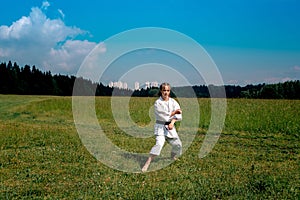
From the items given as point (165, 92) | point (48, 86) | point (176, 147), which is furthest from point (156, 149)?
point (48, 86)

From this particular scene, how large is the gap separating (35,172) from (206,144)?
308 inches

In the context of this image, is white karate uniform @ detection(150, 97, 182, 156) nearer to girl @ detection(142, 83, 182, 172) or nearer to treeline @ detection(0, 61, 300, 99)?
girl @ detection(142, 83, 182, 172)

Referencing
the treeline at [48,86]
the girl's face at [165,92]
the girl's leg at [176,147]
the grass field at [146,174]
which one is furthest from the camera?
the treeline at [48,86]

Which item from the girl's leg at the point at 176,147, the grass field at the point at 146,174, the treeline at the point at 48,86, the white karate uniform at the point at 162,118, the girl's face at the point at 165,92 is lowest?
the grass field at the point at 146,174

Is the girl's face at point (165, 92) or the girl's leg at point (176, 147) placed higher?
the girl's face at point (165, 92)

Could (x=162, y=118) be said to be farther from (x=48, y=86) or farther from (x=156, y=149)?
(x=48, y=86)

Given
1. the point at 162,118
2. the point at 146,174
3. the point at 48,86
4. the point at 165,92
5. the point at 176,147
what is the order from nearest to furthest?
the point at 146,174, the point at 165,92, the point at 162,118, the point at 176,147, the point at 48,86

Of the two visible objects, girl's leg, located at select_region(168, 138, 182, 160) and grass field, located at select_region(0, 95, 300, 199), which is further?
girl's leg, located at select_region(168, 138, 182, 160)

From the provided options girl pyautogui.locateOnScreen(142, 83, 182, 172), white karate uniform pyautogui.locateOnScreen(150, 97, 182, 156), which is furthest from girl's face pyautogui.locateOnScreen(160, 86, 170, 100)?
white karate uniform pyautogui.locateOnScreen(150, 97, 182, 156)

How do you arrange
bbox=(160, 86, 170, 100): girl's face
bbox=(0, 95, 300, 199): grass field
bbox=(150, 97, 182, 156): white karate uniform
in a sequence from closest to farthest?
bbox=(0, 95, 300, 199): grass field
bbox=(160, 86, 170, 100): girl's face
bbox=(150, 97, 182, 156): white karate uniform

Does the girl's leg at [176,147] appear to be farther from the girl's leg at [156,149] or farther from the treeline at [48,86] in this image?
the treeline at [48,86]

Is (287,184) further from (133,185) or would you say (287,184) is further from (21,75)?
(21,75)

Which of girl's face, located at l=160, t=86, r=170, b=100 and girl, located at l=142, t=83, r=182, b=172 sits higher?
girl's face, located at l=160, t=86, r=170, b=100

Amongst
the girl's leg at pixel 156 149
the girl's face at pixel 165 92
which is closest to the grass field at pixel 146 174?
the girl's leg at pixel 156 149
